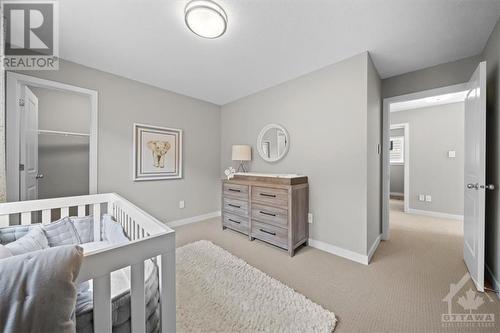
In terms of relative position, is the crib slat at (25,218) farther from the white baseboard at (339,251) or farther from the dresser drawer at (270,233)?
the white baseboard at (339,251)

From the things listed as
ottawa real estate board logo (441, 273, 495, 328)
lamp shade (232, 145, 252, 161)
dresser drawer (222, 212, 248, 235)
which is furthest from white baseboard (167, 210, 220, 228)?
ottawa real estate board logo (441, 273, 495, 328)

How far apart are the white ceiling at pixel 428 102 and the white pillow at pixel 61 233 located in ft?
16.1

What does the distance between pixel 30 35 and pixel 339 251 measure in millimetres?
3929

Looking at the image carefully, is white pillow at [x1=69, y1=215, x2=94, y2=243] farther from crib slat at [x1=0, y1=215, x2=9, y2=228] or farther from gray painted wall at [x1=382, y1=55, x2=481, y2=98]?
gray painted wall at [x1=382, y1=55, x2=481, y2=98]

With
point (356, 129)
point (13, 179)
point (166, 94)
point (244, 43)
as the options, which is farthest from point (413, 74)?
point (13, 179)

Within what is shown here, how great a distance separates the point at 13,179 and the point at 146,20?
2123 millimetres

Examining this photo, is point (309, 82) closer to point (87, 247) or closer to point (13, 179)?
point (87, 247)

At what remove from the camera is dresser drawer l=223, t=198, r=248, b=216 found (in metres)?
2.81

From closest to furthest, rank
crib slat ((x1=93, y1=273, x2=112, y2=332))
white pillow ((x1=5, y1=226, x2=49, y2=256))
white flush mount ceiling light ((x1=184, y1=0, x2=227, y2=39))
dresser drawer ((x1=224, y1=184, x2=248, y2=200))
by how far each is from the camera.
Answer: crib slat ((x1=93, y1=273, x2=112, y2=332)), white pillow ((x1=5, y1=226, x2=49, y2=256)), white flush mount ceiling light ((x1=184, y1=0, x2=227, y2=39)), dresser drawer ((x1=224, y1=184, x2=248, y2=200))

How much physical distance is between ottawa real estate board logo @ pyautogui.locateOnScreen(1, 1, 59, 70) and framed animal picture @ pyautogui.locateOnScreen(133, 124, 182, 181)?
1.12m

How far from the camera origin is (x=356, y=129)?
216 centimetres

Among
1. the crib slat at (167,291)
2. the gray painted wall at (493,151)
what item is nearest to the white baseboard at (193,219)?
the crib slat at (167,291)

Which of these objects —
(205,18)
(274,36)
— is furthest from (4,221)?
(274,36)

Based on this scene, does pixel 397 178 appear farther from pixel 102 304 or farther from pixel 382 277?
pixel 102 304
